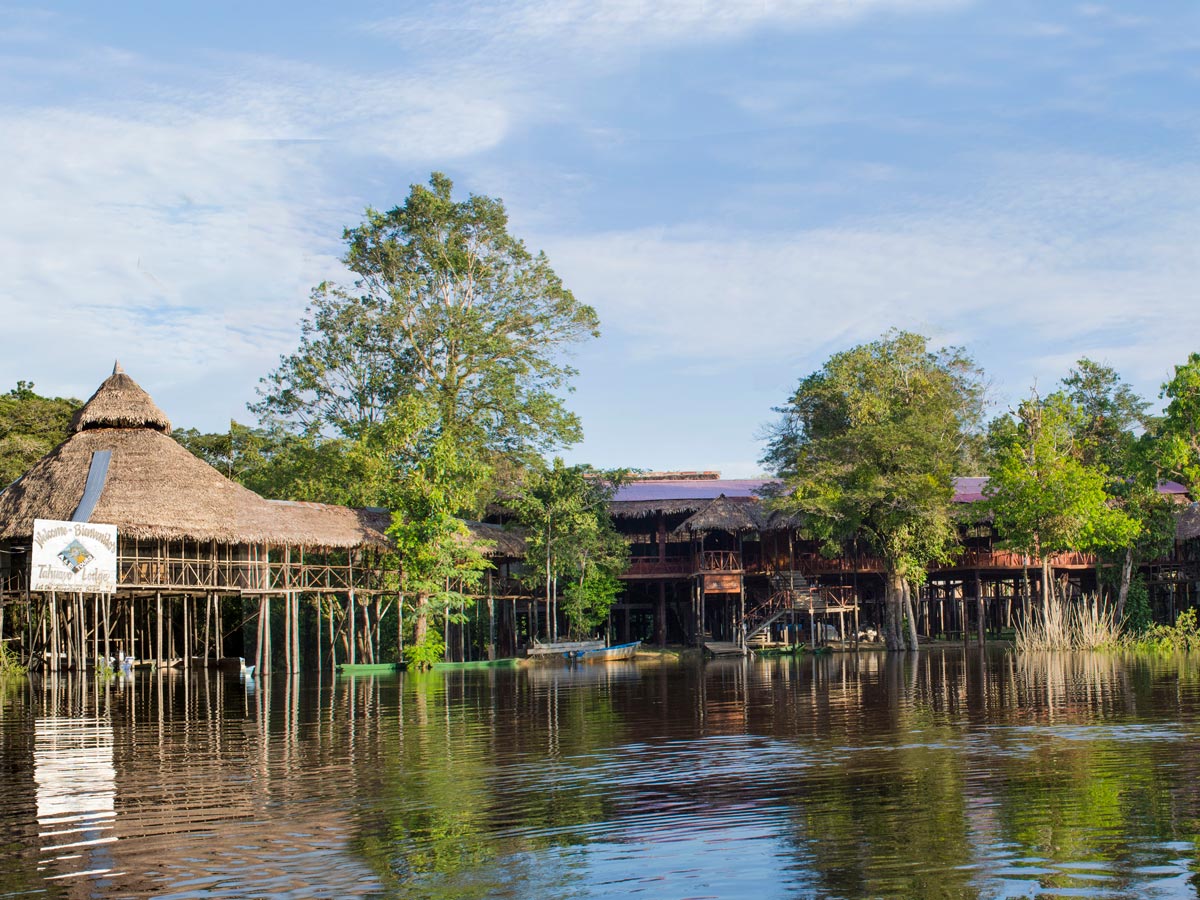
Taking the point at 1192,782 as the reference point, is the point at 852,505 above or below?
above

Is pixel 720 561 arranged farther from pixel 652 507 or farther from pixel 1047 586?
pixel 1047 586

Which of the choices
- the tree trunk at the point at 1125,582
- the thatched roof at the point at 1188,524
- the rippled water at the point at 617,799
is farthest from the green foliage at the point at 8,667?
the thatched roof at the point at 1188,524

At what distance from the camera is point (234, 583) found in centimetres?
3697

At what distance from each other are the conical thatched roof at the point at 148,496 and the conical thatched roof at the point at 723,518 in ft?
39.2

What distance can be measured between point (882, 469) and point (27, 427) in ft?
95.4

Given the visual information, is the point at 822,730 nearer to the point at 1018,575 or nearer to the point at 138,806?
the point at 138,806

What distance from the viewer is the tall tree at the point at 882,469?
135 feet

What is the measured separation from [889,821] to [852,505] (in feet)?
106

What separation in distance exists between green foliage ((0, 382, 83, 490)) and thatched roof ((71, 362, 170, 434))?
371cm

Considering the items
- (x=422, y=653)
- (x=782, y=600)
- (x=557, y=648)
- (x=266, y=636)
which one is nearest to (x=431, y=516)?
(x=422, y=653)

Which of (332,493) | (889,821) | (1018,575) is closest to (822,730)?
(889,821)

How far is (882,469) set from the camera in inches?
1652

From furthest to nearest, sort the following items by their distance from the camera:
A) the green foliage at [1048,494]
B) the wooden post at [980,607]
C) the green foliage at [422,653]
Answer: the wooden post at [980,607] → the green foliage at [1048,494] → the green foliage at [422,653]

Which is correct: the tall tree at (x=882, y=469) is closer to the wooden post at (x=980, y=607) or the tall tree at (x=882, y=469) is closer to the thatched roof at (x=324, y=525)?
the wooden post at (x=980, y=607)
